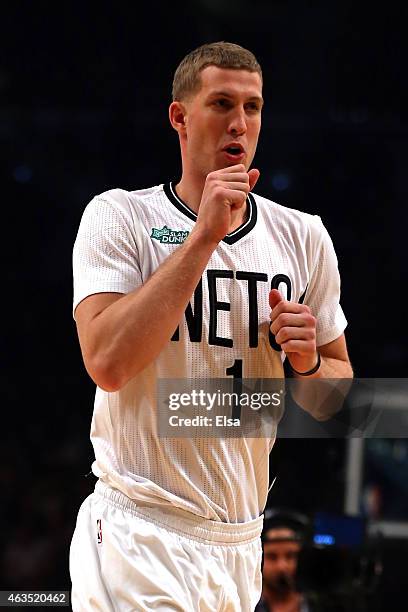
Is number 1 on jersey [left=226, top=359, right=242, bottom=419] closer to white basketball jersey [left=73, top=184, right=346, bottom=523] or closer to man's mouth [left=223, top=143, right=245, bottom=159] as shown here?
white basketball jersey [left=73, top=184, right=346, bottom=523]

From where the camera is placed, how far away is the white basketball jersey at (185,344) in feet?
8.61

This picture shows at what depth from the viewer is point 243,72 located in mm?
2791

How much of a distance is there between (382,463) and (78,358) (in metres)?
1.76

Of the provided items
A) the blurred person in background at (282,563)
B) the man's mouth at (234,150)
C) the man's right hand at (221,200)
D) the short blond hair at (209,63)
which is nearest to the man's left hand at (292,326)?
the man's right hand at (221,200)

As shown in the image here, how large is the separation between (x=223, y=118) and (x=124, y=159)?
3328 millimetres

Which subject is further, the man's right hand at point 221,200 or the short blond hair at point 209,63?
the short blond hair at point 209,63

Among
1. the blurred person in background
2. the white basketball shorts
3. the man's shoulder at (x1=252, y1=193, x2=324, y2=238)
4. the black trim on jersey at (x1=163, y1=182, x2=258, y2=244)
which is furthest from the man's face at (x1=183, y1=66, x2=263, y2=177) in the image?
the blurred person in background

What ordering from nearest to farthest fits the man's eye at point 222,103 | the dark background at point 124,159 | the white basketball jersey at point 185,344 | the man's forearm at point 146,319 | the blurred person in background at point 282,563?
the man's forearm at point 146,319, the white basketball jersey at point 185,344, the man's eye at point 222,103, the blurred person in background at point 282,563, the dark background at point 124,159

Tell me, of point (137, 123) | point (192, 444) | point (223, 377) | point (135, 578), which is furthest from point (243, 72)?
point (137, 123)

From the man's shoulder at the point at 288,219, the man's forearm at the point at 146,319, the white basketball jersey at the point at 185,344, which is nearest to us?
the man's forearm at the point at 146,319

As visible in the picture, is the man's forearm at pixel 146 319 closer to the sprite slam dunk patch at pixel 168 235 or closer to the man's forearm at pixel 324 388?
the sprite slam dunk patch at pixel 168 235

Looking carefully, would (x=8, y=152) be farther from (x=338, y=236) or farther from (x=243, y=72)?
(x=243, y=72)

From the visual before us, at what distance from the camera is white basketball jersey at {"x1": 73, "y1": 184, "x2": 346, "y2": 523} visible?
2623 millimetres

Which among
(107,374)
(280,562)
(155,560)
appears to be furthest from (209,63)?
(280,562)
